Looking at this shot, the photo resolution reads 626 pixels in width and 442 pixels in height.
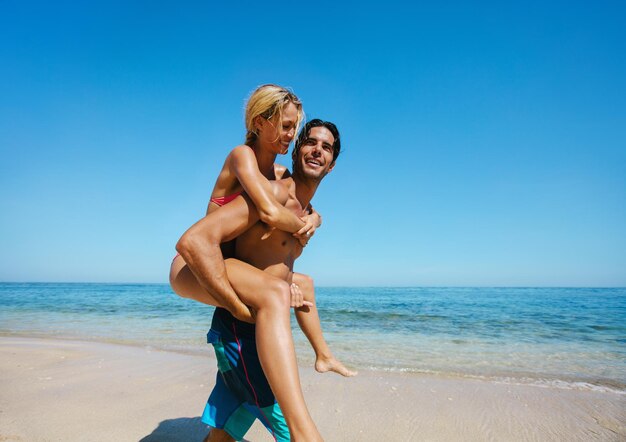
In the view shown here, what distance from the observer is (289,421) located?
1706mm

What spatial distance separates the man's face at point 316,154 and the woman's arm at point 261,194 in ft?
1.54

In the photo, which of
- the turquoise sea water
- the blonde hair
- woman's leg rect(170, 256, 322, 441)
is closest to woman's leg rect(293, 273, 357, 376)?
woman's leg rect(170, 256, 322, 441)

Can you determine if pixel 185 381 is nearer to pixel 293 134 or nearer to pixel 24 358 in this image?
pixel 24 358

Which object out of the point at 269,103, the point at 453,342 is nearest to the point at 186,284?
the point at 269,103

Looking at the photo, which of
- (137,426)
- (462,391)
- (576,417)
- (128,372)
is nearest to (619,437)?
(576,417)

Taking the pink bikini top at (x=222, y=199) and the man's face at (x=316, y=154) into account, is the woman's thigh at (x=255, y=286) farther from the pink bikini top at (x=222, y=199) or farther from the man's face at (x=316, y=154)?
the man's face at (x=316, y=154)

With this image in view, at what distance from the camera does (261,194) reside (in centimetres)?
209

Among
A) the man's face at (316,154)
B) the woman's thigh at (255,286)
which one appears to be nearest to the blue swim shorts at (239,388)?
the woman's thigh at (255,286)

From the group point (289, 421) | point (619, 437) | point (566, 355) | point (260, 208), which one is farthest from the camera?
point (566, 355)

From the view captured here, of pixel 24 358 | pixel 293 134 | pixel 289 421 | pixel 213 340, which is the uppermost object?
pixel 293 134

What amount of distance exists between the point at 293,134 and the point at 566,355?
8.10m

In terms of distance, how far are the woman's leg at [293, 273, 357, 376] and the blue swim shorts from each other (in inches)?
18.6

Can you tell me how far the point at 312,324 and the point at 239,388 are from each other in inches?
24.7

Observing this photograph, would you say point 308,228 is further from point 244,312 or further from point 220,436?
point 220,436
